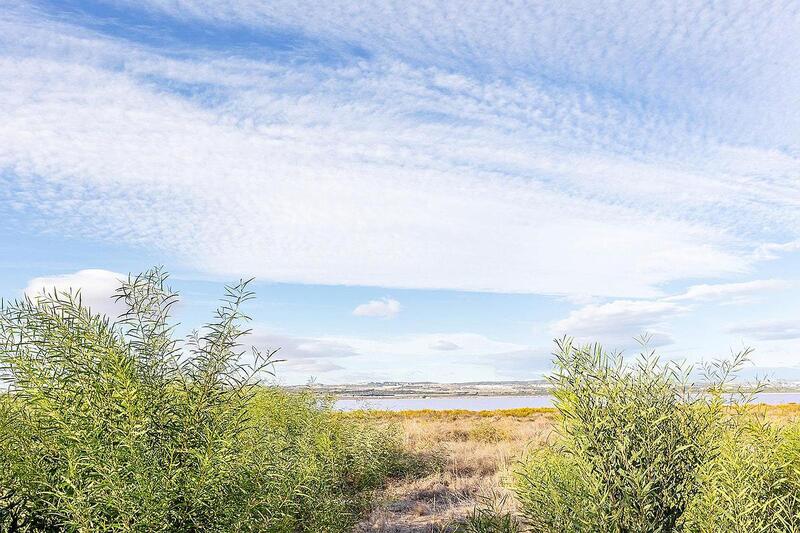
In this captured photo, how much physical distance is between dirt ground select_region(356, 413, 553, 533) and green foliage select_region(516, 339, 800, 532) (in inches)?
86.0

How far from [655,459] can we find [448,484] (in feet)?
34.4

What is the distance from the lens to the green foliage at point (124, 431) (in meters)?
3.20

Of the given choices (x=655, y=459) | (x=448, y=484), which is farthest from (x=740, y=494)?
(x=448, y=484)

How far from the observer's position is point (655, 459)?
4.20 metres

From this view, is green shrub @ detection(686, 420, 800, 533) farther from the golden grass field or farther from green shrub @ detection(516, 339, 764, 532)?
the golden grass field

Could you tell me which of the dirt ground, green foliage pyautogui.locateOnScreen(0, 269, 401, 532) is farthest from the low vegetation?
the dirt ground

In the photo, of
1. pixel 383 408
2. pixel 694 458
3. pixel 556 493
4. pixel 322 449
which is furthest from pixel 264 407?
pixel 383 408

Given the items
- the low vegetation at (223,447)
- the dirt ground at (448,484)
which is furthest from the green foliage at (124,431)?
the dirt ground at (448,484)

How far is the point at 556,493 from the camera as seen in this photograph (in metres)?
4.50

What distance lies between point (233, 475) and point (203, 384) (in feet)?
1.85

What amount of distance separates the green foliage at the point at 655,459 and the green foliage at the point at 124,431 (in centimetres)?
215

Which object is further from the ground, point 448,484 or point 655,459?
point 655,459

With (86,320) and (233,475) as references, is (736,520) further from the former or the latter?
(86,320)

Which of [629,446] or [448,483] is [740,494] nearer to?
[629,446]
